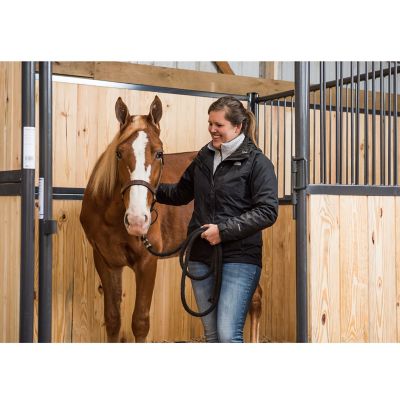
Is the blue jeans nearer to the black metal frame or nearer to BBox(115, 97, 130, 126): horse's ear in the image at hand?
the black metal frame

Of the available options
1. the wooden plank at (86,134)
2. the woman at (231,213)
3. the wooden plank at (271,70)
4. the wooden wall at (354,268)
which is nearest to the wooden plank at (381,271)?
the wooden wall at (354,268)

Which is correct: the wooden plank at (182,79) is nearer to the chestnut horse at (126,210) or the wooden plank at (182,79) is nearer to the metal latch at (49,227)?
the chestnut horse at (126,210)

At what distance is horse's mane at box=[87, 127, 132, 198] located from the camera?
256cm

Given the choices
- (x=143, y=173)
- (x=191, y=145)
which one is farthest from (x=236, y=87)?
(x=143, y=173)

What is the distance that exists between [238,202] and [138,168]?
0.46 m

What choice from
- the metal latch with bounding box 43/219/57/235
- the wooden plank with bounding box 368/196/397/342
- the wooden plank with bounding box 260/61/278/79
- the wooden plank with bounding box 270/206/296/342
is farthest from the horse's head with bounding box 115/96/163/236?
the wooden plank with bounding box 260/61/278/79

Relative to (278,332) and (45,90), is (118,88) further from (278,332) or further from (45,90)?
(278,332)

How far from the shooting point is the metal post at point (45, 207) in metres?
1.95

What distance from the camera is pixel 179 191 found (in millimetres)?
2361

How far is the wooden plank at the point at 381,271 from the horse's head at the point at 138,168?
88 centimetres

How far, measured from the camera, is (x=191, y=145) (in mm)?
3514
